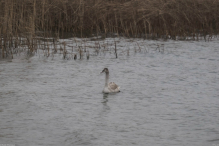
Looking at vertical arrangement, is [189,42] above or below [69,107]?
above

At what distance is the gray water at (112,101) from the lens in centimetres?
802

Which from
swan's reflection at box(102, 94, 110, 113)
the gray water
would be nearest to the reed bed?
the gray water

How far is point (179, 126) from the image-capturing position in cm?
863

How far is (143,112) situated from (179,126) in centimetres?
125

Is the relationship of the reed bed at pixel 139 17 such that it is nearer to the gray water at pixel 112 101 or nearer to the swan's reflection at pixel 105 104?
the gray water at pixel 112 101

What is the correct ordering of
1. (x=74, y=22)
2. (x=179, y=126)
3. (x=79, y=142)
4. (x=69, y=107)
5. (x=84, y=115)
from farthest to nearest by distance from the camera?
(x=74, y=22)
(x=69, y=107)
(x=84, y=115)
(x=179, y=126)
(x=79, y=142)

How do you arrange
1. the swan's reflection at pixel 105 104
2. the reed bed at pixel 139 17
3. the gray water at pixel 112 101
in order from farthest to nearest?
the reed bed at pixel 139 17
the swan's reflection at pixel 105 104
the gray water at pixel 112 101

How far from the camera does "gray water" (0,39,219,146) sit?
802cm

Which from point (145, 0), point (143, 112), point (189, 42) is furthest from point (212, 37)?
point (143, 112)

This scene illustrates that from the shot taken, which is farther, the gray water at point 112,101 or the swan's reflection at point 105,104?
the swan's reflection at point 105,104

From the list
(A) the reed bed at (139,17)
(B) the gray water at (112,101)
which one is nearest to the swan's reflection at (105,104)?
(B) the gray water at (112,101)

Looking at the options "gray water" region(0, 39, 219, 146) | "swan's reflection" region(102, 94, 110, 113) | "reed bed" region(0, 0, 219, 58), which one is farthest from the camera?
"reed bed" region(0, 0, 219, 58)

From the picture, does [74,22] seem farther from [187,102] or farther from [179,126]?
[179,126]

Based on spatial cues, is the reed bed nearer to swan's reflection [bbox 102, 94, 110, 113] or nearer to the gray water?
the gray water
